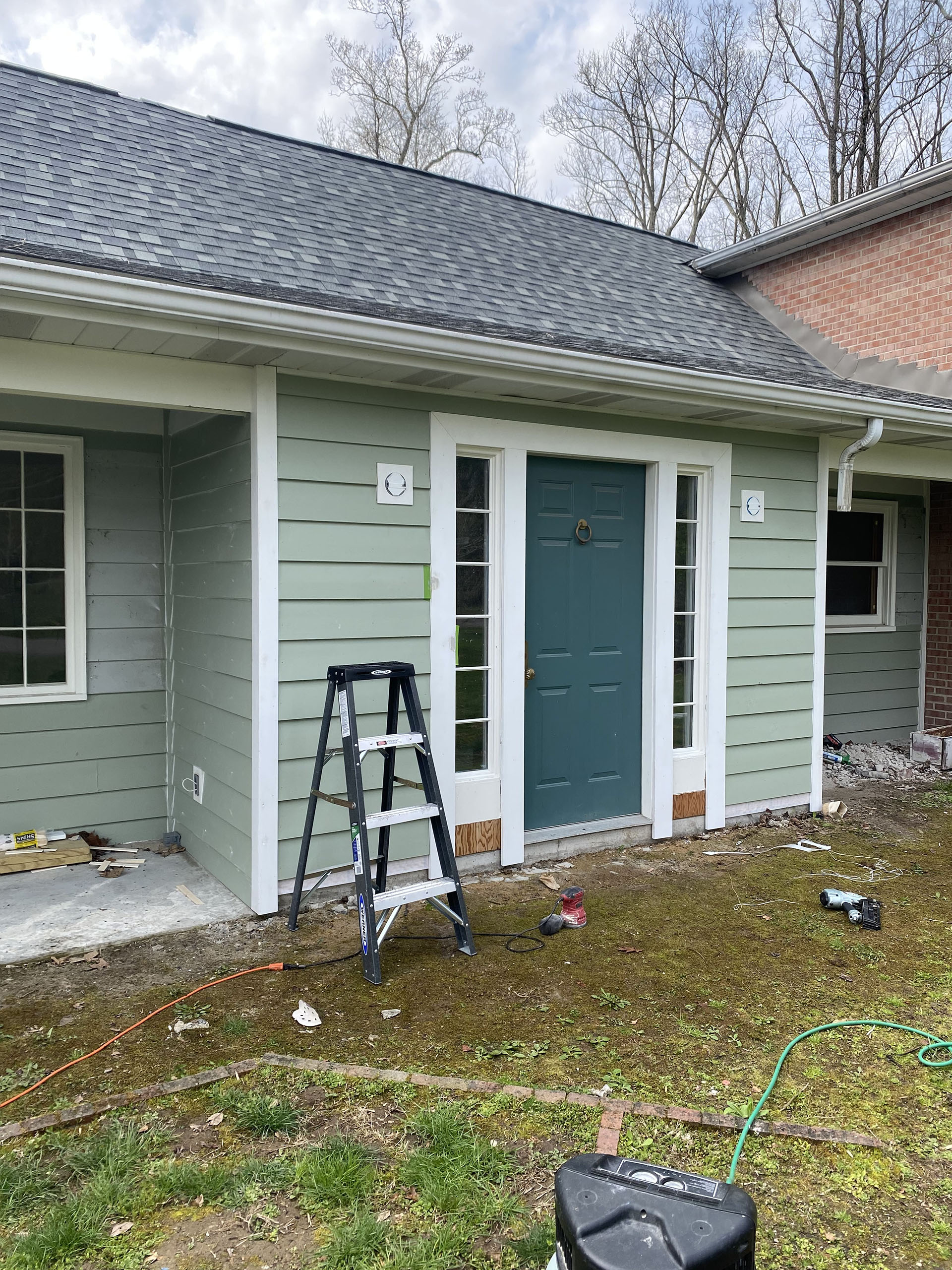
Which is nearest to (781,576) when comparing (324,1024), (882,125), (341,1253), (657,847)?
(657,847)

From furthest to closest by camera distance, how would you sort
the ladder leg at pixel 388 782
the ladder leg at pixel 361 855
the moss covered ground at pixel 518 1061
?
the ladder leg at pixel 388 782 → the ladder leg at pixel 361 855 → the moss covered ground at pixel 518 1061

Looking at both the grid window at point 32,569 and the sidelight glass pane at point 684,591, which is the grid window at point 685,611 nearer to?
the sidelight glass pane at point 684,591

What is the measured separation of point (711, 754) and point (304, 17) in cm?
1738

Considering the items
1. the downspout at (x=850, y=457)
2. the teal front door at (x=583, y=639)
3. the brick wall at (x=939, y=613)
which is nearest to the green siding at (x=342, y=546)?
the teal front door at (x=583, y=639)

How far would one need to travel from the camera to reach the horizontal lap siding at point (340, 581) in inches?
164

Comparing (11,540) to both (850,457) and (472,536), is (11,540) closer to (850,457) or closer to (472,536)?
(472,536)

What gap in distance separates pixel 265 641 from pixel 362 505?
2.65 feet

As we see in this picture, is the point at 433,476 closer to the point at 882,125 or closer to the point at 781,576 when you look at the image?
the point at 781,576

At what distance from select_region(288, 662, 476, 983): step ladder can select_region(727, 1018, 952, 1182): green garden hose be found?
52.8 inches

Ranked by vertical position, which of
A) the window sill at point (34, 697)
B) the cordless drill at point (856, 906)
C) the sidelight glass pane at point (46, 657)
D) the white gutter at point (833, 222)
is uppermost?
the white gutter at point (833, 222)

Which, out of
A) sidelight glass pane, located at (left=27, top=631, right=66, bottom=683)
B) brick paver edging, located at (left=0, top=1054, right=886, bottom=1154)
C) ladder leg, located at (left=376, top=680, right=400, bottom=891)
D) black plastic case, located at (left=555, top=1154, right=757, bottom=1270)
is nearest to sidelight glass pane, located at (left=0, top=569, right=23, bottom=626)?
sidelight glass pane, located at (left=27, top=631, right=66, bottom=683)

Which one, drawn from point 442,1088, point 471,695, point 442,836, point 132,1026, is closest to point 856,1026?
point 442,1088

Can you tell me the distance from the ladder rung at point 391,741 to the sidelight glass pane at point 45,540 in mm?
2237

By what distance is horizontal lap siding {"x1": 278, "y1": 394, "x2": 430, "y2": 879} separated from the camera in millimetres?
4172
